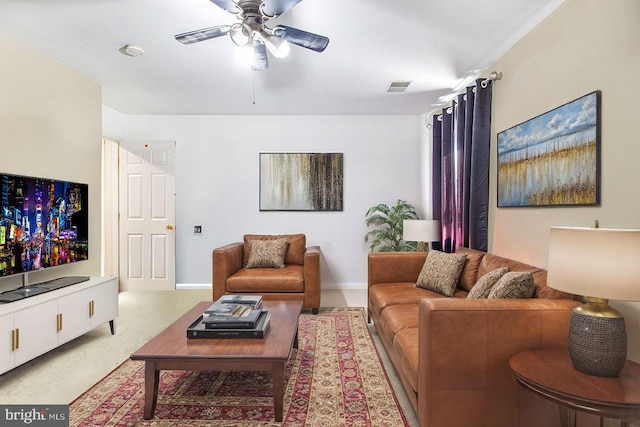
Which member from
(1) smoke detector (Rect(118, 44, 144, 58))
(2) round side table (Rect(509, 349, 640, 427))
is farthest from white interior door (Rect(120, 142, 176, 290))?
(2) round side table (Rect(509, 349, 640, 427))

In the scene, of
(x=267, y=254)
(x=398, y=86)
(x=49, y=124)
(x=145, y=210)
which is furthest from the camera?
(x=145, y=210)

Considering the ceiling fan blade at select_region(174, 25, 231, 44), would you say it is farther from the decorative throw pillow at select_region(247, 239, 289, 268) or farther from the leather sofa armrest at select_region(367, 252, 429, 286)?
the decorative throw pillow at select_region(247, 239, 289, 268)

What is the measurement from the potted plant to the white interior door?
2.79 meters

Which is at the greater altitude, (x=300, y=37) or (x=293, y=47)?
(x=293, y=47)

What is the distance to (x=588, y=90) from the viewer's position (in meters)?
1.89

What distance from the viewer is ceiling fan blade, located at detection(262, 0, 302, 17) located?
1902mm

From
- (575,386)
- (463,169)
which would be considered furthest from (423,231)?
(575,386)

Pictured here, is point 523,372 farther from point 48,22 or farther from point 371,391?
point 48,22

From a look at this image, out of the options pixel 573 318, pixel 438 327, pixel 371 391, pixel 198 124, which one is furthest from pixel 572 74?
pixel 198 124

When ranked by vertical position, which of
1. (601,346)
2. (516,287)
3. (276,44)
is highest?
(276,44)

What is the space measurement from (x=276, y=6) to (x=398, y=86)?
6.68ft

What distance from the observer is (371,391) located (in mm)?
2092

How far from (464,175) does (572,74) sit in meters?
1.36

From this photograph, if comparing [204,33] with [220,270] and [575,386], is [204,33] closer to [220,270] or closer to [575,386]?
[220,270]
